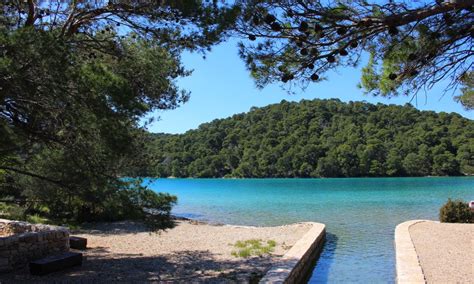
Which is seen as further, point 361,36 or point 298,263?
point 298,263

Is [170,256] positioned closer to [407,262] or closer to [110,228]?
[407,262]

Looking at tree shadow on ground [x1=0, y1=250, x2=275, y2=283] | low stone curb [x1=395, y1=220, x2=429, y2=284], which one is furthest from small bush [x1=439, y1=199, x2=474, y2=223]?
tree shadow on ground [x1=0, y1=250, x2=275, y2=283]

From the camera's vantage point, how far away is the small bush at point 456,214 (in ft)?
42.3

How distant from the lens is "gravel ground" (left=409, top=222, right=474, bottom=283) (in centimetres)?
629

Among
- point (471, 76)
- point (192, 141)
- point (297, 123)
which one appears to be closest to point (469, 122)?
point (297, 123)

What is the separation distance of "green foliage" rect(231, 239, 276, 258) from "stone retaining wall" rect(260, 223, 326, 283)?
2.06 feet

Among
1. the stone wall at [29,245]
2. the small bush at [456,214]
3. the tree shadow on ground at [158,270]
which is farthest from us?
the small bush at [456,214]

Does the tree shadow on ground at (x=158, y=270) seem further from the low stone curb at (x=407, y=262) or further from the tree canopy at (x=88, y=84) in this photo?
the low stone curb at (x=407, y=262)

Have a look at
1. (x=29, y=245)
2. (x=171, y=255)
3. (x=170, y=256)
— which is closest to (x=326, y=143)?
(x=171, y=255)

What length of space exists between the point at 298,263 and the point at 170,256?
285 centimetres

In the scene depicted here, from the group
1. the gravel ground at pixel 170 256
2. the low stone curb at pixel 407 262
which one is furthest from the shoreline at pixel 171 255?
the low stone curb at pixel 407 262

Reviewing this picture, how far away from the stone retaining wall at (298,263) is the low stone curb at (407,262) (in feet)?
5.40

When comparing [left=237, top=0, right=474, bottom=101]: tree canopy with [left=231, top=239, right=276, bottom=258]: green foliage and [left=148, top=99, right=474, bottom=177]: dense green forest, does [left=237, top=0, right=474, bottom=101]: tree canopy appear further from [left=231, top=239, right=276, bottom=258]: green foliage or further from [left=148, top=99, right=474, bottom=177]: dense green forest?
[left=148, top=99, right=474, bottom=177]: dense green forest

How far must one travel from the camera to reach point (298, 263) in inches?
286
